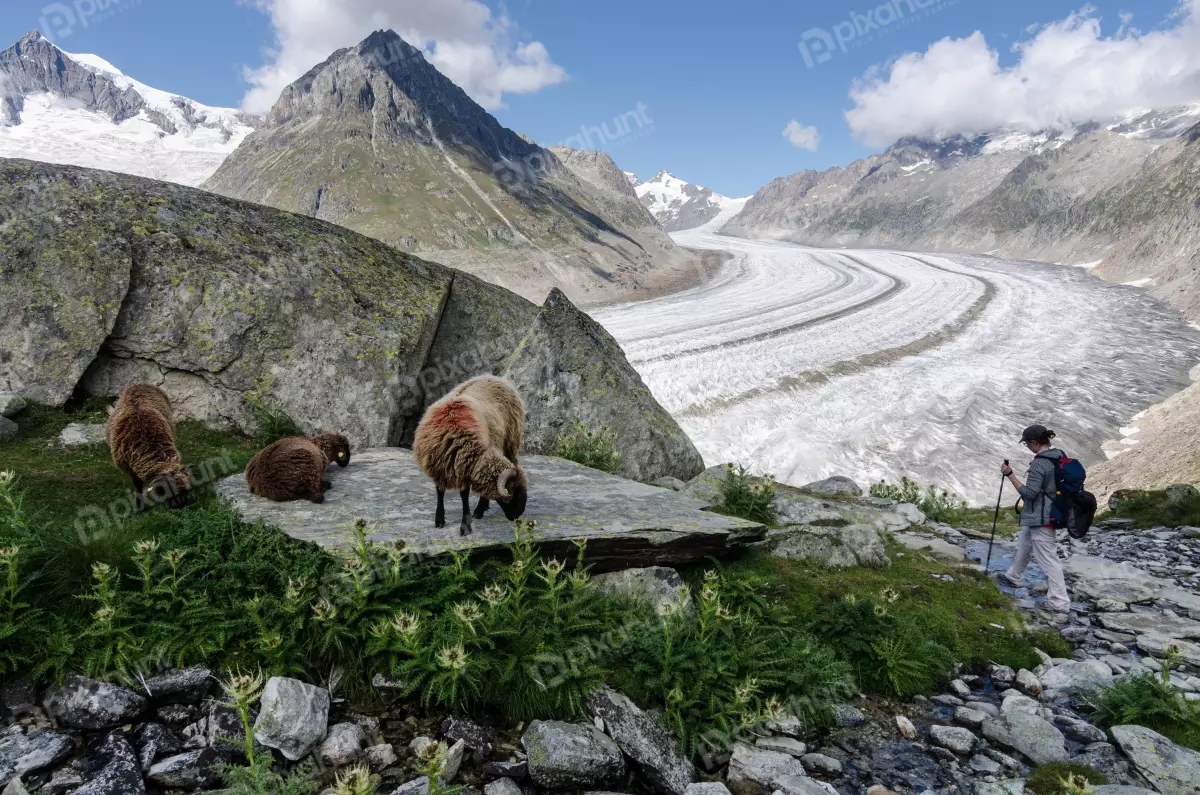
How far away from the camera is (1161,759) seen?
5191 mm

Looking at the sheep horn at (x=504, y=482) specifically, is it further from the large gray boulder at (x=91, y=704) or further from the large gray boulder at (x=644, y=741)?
the large gray boulder at (x=91, y=704)

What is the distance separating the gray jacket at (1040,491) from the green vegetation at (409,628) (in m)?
3.36

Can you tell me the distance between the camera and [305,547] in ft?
21.1

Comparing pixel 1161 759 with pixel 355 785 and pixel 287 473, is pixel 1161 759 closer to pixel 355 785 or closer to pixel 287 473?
pixel 355 785

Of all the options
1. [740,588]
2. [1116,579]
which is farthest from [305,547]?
[1116,579]

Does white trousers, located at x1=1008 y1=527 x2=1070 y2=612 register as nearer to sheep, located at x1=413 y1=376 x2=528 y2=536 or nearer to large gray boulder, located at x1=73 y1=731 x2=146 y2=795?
sheep, located at x1=413 y1=376 x2=528 y2=536

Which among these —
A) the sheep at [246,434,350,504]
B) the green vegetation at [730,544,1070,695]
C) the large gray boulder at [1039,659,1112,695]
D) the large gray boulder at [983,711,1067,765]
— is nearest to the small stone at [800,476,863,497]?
the green vegetation at [730,544,1070,695]

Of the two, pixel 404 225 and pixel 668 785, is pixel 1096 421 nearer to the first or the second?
pixel 668 785

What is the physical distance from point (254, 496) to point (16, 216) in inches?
318

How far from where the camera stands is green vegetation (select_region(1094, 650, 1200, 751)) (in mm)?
5770

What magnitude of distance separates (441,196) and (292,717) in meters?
157

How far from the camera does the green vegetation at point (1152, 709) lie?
5.77 meters

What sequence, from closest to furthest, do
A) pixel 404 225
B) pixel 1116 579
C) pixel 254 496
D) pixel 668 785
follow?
1. pixel 668 785
2. pixel 254 496
3. pixel 1116 579
4. pixel 404 225

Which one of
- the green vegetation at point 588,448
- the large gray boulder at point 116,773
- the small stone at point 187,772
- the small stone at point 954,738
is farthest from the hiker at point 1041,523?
the large gray boulder at point 116,773
